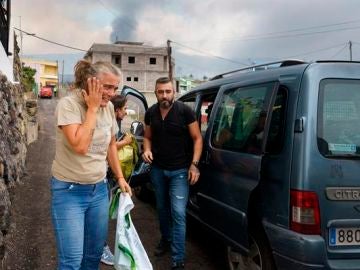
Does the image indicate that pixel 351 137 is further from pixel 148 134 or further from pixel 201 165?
pixel 148 134

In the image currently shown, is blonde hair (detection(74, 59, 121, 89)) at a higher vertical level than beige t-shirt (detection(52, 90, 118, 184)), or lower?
higher

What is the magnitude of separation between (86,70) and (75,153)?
55cm

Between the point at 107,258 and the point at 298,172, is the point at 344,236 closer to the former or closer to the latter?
the point at 298,172

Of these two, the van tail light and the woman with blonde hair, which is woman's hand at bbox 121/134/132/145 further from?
the van tail light

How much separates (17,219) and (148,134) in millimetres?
2519

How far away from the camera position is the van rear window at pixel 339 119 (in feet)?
9.88

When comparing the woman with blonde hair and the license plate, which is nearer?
the woman with blonde hair

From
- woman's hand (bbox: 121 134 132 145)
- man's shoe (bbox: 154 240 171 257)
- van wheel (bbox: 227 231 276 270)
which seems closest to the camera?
van wheel (bbox: 227 231 276 270)

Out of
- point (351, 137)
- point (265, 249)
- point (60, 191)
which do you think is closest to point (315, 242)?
point (265, 249)

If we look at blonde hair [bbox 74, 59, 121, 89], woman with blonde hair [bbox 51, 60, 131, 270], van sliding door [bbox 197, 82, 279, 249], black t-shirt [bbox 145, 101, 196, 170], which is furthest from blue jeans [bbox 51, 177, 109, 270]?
black t-shirt [bbox 145, 101, 196, 170]

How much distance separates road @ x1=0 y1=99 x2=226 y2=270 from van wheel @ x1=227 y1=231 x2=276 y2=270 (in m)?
0.63

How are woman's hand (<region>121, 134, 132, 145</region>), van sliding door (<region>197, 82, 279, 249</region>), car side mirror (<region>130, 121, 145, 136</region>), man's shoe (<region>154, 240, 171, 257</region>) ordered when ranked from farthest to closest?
car side mirror (<region>130, 121, 145, 136</region>)
man's shoe (<region>154, 240, 171, 257</region>)
woman's hand (<region>121, 134, 132, 145</region>)
van sliding door (<region>197, 82, 279, 249</region>)

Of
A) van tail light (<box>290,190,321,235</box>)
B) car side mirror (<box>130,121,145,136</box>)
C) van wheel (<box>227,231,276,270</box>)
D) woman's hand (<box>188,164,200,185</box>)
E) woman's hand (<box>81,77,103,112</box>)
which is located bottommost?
van wheel (<box>227,231,276,270</box>)

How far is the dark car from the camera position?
293 centimetres
